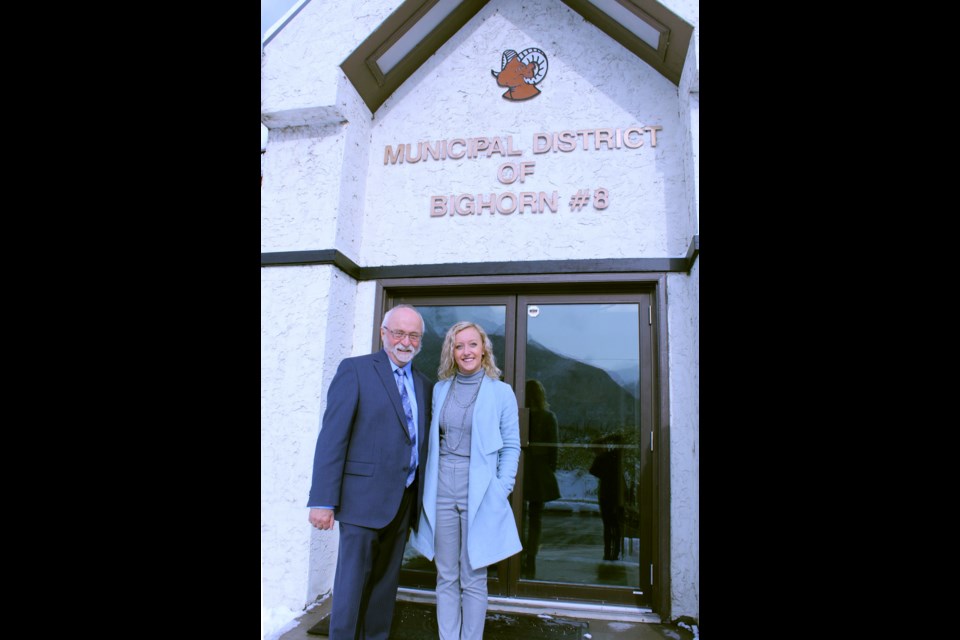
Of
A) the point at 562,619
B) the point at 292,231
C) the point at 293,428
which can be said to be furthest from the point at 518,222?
the point at 562,619

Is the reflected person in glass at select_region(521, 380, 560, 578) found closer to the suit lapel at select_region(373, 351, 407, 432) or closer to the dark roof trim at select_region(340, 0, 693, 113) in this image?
the suit lapel at select_region(373, 351, 407, 432)

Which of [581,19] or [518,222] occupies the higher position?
[581,19]

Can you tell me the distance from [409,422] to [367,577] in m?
0.83

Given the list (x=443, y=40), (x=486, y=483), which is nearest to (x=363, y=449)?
(x=486, y=483)

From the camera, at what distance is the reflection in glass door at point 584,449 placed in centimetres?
385

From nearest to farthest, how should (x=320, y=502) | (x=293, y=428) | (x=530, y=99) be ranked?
(x=320, y=502) → (x=293, y=428) → (x=530, y=99)

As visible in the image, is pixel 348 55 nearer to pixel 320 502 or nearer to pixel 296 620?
pixel 320 502

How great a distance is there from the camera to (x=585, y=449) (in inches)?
155

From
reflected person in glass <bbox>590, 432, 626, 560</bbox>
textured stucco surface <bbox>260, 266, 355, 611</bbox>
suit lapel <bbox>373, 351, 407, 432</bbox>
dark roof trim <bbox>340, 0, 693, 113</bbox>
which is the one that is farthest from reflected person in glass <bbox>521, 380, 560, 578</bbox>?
dark roof trim <bbox>340, 0, 693, 113</bbox>

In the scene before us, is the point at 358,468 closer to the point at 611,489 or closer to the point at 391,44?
the point at 611,489

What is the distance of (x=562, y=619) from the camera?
357cm

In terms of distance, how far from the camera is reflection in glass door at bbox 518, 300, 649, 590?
385 cm

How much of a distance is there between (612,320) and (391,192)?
2086 millimetres

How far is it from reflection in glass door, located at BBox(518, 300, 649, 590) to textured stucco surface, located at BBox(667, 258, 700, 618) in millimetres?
247
